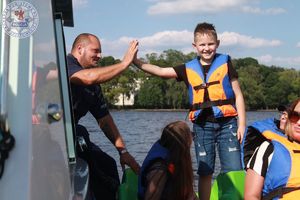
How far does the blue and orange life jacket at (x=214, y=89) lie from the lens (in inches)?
155

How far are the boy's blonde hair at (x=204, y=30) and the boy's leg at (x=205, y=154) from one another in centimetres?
72

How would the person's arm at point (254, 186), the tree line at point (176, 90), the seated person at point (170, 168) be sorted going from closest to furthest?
the seated person at point (170, 168)
the person's arm at point (254, 186)
the tree line at point (176, 90)

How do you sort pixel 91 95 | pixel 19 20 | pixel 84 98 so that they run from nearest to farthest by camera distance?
pixel 19 20
pixel 84 98
pixel 91 95

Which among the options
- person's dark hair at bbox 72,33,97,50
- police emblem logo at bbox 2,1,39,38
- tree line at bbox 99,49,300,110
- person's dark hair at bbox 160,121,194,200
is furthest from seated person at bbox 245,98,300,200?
tree line at bbox 99,49,300,110

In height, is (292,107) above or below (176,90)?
above

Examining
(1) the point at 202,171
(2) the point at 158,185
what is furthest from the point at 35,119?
(1) the point at 202,171

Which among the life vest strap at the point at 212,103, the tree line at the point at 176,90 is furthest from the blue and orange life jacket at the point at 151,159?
the tree line at the point at 176,90

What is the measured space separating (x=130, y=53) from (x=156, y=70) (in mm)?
1159

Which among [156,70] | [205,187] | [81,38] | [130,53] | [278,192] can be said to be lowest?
[205,187]

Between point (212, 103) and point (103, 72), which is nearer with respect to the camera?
point (103, 72)

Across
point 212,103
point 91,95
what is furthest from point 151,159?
point 212,103

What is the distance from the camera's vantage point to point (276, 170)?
279 cm

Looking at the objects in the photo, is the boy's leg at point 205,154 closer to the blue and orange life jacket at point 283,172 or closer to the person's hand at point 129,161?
the person's hand at point 129,161

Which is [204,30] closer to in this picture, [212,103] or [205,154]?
[212,103]
